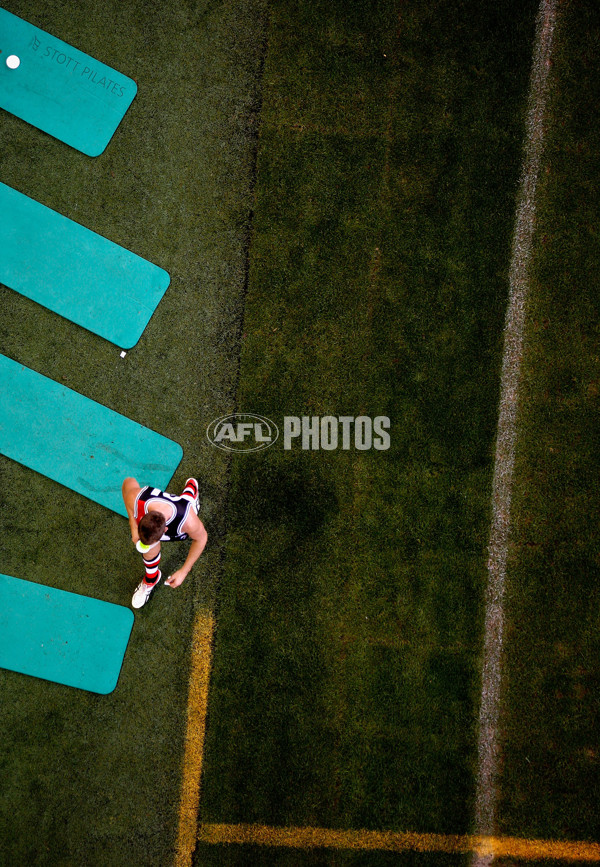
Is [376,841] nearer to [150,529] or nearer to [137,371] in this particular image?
[150,529]

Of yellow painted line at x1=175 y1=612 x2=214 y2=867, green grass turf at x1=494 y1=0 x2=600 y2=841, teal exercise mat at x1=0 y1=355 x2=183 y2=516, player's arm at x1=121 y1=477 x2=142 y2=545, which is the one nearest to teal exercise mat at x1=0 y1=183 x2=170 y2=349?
teal exercise mat at x1=0 y1=355 x2=183 y2=516

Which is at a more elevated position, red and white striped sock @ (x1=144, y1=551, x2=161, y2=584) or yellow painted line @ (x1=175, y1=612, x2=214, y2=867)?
red and white striped sock @ (x1=144, y1=551, x2=161, y2=584)

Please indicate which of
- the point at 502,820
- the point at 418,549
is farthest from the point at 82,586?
the point at 502,820

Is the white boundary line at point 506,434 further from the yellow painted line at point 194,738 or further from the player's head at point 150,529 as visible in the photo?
the player's head at point 150,529

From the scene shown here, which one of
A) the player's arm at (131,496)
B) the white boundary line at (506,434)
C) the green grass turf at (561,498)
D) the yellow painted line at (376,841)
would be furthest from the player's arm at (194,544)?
the green grass turf at (561,498)

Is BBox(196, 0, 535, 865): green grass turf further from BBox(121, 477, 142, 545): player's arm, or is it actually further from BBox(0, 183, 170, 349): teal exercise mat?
BBox(0, 183, 170, 349): teal exercise mat
